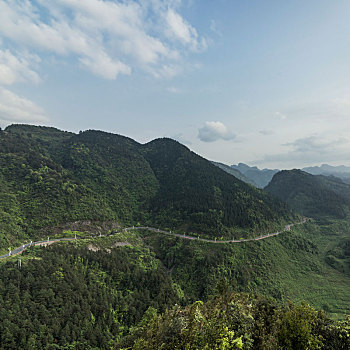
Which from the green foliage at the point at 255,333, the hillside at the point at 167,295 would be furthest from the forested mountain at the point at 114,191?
the green foliage at the point at 255,333

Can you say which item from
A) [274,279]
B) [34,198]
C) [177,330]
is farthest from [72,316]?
[274,279]

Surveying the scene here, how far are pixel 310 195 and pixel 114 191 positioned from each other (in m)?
131

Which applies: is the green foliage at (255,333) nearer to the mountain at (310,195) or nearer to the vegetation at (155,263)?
the vegetation at (155,263)

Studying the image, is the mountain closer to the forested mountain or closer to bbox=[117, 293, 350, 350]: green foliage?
the forested mountain

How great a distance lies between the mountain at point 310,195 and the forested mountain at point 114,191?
3332cm

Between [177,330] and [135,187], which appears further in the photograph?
[135,187]

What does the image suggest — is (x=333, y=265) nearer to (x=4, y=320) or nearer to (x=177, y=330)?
(x=177, y=330)

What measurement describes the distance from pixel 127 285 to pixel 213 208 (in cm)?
4351

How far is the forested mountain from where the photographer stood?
53375 mm

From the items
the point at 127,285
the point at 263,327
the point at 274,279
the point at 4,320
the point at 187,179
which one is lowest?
the point at 274,279

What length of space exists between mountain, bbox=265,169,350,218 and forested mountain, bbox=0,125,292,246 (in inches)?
1312

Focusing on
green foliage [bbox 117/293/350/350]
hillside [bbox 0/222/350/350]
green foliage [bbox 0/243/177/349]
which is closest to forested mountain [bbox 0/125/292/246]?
hillside [bbox 0/222/350/350]

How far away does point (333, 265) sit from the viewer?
61156 mm

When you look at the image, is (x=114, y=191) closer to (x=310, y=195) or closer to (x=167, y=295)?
(x=167, y=295)
